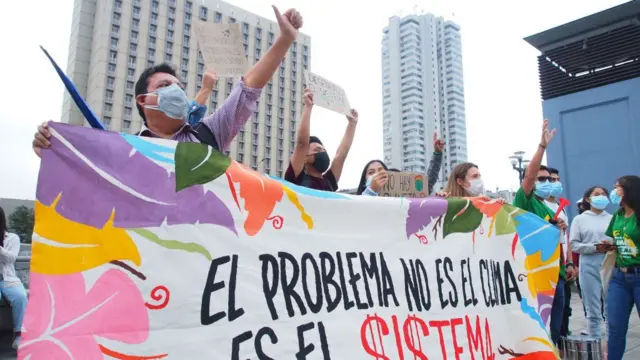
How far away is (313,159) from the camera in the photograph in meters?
3.02

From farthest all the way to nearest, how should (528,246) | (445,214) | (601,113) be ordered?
(601,113) → (528,246) → (445,214)

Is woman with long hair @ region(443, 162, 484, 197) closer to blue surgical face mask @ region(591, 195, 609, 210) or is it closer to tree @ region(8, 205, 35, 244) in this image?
blue surgical face mask @ region(591, 195, 609, 210)

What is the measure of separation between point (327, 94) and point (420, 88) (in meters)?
85.6

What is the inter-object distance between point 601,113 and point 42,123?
10.4 meters

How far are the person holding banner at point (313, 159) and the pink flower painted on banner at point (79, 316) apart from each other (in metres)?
1.51

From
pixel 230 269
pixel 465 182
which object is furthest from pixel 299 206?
pixel 465 182

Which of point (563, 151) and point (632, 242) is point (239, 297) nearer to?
point (632, 242)

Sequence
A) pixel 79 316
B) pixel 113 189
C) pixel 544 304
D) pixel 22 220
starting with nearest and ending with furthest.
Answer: pixel 79 316 < pixel 113 189 < pixel 544 304 < pixel 22 220

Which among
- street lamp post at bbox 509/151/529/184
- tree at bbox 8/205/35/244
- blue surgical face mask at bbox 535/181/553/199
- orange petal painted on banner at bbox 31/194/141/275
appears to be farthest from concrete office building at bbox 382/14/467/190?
orange petal painted on banner at bbox 31/194/141/275

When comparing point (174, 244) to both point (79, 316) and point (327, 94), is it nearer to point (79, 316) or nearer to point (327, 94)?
point (79, 316)

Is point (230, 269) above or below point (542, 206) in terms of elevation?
below

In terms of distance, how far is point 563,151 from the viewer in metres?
9.39

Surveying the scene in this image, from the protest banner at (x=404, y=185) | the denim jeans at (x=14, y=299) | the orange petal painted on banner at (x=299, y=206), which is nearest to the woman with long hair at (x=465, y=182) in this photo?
the protest banner at (x=404, y=185)

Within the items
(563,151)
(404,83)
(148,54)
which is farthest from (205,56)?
(404,83)
